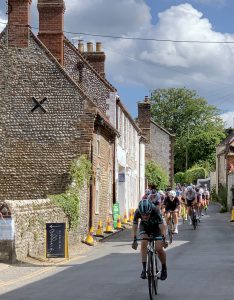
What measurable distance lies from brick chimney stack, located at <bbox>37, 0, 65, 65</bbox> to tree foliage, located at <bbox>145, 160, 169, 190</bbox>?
2941 centimetres

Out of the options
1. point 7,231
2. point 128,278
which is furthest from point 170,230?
point 128,278

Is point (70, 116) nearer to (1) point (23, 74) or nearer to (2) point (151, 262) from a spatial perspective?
(1) point (23, 74)

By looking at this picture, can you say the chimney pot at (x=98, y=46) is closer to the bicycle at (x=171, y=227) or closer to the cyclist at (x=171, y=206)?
the cyclist at (x=171, y=206)

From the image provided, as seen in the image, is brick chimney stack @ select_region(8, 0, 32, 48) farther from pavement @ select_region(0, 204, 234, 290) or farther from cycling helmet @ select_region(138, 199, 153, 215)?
cycling helmet @ select_region(138, 199, 153, 215)

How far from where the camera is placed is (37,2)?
29.3 meters

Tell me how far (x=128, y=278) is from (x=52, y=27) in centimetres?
1802

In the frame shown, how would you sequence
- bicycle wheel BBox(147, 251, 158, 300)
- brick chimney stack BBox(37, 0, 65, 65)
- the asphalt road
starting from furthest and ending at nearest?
brick chimney stack BBox(37, 0, 65, 65)
the asphalt road
bicycle wheel BBox(147, 251, 158, 300)

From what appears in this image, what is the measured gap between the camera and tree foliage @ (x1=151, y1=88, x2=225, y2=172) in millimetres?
100750

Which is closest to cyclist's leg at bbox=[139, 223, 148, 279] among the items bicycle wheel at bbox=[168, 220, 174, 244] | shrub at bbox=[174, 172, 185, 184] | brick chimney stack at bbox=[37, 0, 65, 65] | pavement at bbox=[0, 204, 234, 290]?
pavement at bbox=[0, 204, 234, 290]

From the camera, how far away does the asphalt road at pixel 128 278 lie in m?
11.3

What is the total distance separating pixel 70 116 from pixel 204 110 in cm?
7670

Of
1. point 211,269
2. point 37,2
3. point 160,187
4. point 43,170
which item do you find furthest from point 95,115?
point 160,187

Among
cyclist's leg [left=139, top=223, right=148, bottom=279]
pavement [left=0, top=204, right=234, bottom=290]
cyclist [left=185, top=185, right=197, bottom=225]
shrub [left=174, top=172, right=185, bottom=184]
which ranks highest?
shrub [left=174, top=172, right=185, bottom=184]

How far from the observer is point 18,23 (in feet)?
91.2
